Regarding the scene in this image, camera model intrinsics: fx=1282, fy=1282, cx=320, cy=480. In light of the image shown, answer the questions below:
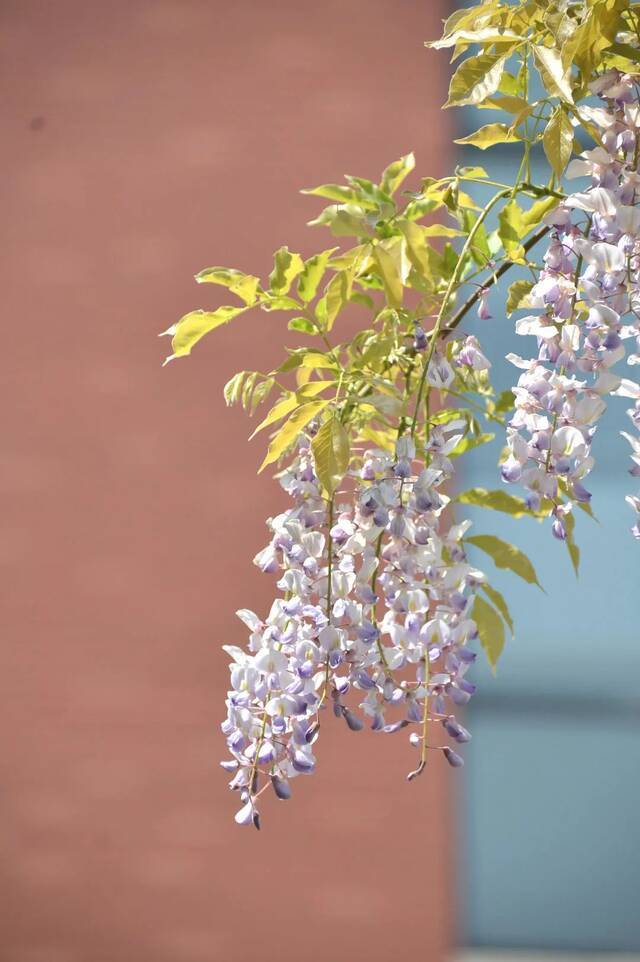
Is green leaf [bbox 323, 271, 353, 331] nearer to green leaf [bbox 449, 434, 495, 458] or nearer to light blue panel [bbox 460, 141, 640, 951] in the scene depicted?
→ green leaf [bbox 449, 434, 495, 458]

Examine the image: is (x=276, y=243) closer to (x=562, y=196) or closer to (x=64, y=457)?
(x=64, y=457)

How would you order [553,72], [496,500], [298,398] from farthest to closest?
[496,500]
[298,398]
[553,72]

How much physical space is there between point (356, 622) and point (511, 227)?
225 millimetres

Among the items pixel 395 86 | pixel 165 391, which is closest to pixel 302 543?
pixel 165 391

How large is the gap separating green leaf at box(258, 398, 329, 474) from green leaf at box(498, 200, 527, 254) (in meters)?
0.13

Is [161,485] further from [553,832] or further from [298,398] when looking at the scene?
[298,398]

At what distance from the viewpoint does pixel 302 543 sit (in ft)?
2.35

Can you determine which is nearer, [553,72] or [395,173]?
[553,72]

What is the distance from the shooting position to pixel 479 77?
0.64 m

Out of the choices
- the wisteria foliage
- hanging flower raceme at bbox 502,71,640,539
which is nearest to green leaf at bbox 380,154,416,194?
the wisteria foliage

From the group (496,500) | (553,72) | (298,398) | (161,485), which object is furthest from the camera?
(161,485)

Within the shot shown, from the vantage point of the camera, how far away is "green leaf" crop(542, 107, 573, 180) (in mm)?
613

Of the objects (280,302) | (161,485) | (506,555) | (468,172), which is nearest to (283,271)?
(280,302)

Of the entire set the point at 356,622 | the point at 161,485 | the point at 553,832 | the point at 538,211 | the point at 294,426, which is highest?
the point at 161,485
